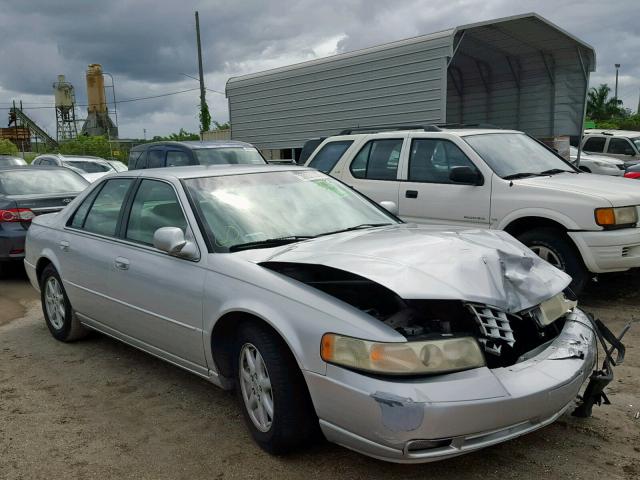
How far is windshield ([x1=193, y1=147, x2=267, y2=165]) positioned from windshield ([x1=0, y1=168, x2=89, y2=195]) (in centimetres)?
203

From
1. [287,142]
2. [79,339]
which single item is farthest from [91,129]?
[79,339]

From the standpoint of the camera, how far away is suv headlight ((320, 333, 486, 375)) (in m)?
2.67

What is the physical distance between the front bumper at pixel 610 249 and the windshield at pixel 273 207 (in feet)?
6.98

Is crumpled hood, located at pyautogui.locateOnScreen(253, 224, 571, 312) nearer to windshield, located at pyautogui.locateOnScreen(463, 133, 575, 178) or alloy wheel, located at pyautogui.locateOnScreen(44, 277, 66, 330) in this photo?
alloy wheel, located at pyautogui.locateOnScreen(44, 277, 66, 330)

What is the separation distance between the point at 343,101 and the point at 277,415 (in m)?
9.21

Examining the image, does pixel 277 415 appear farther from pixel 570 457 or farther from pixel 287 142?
pixel 287 142

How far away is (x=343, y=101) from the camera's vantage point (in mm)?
11617

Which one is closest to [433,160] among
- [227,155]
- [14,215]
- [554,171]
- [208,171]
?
[554,171]

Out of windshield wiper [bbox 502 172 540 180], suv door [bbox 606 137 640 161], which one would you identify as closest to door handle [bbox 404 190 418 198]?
windshield wiper [bbox 502 172 540 180]

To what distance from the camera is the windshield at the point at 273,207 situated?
3.81 meters

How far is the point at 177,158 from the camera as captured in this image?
417 inches

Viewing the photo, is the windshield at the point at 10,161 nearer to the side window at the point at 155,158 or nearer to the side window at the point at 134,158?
the side window at the point at 134,158

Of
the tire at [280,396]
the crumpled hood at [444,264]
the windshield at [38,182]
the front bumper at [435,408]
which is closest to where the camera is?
the front bumper at [435,408]

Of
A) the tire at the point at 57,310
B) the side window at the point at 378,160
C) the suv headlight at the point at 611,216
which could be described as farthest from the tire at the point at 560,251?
the tire at the point at 57,310
